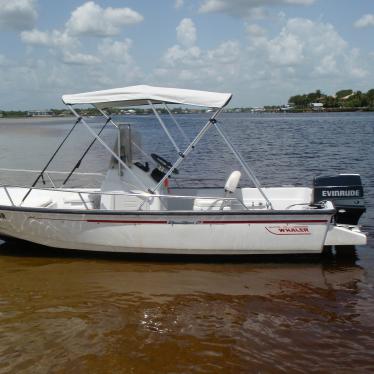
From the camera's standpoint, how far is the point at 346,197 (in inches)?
328

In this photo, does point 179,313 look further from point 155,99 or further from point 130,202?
point 155,99

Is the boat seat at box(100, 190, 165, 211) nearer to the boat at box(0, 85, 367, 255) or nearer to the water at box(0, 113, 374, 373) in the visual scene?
the boat at box(0, 85, 367, 255)

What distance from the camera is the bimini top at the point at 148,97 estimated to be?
7.55 metres

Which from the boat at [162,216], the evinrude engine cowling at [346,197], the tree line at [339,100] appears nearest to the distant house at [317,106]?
the tree line at [339,100]

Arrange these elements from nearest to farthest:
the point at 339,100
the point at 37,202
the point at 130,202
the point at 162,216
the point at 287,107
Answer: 1. the point at 162,216
2. the point at 130,202
3. the point at 37,202
4. the point at 339,100
5. the point at 287,107

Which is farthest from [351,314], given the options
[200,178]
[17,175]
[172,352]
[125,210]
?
[17,175]

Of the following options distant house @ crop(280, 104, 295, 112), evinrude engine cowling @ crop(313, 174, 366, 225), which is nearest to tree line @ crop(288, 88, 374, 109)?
distant house @ crop(280, 104, 295, 112)

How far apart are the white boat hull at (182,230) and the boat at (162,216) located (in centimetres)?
2

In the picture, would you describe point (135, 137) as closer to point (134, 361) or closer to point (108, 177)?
point (108, 177)

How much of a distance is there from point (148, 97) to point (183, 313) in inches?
132

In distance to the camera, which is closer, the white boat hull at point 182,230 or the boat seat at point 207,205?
the white boat hull at point 182,230

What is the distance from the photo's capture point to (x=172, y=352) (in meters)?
5.21

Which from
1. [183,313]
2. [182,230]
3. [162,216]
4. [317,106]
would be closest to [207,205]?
[182,230]

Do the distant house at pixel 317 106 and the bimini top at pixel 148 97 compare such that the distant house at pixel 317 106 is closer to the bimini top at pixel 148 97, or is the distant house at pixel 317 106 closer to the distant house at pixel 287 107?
the distant house at pixel 287 107
